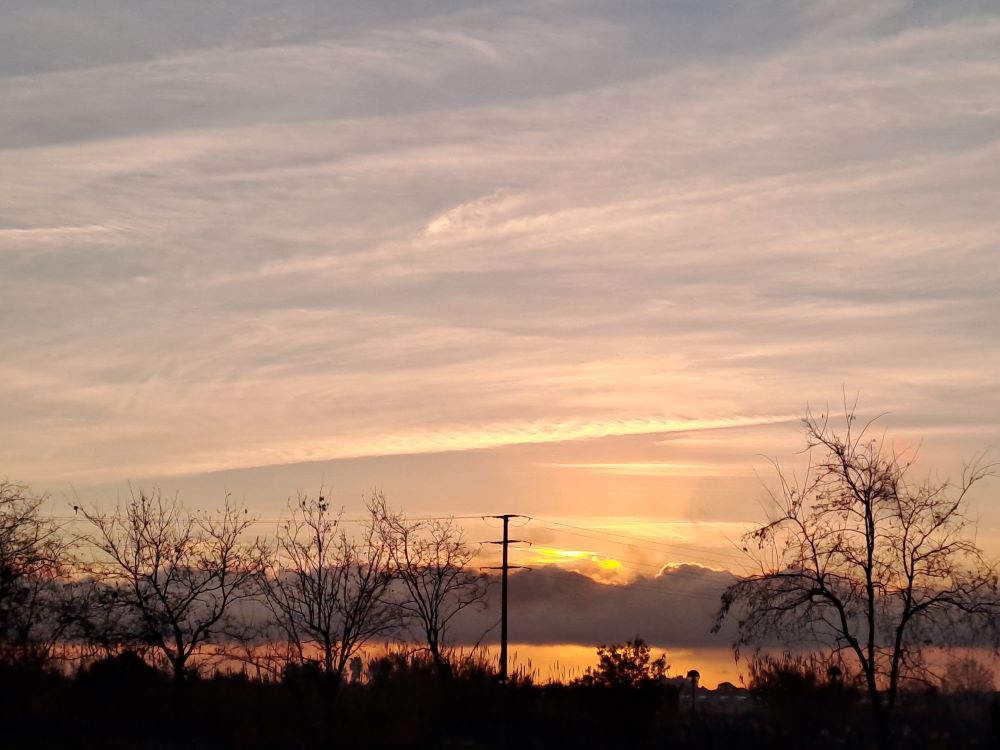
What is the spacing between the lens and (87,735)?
36875 mm

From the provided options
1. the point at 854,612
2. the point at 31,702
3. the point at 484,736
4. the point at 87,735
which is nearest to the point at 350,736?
the point at 484,736

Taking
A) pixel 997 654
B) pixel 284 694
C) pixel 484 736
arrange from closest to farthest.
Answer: pixel 997 654 → pixel 484 736 → pixel 284 694

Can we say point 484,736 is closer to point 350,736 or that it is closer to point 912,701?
point 350,736

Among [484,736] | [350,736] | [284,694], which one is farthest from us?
[284,694]

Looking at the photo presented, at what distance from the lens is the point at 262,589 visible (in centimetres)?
4372

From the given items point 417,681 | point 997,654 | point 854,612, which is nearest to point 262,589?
point 417,681

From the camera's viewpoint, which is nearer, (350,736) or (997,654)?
(997,654)

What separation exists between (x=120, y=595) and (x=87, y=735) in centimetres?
668

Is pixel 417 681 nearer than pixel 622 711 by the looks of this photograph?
No

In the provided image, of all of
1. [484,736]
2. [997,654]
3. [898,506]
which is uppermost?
[898,506]

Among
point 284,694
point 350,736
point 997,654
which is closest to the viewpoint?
point 997,654

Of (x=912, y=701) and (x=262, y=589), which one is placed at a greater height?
(x=262, y=589)

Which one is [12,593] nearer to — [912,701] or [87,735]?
[87,735]

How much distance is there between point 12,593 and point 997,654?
1125 inches
